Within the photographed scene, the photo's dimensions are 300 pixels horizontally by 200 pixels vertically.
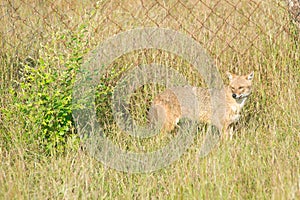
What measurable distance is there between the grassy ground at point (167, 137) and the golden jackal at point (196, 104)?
0.38 feet

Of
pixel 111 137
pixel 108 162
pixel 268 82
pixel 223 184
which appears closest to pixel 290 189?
pixel 223 184

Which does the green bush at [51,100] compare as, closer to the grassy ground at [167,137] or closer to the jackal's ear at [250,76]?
the grassy ground at [167,137]

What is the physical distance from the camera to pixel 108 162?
12.7ft

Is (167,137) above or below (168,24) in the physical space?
below

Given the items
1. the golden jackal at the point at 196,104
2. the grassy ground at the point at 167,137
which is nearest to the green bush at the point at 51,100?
the grassy ground at the point at 167,137

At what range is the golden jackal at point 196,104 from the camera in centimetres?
504

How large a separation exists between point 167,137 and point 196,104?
934mm

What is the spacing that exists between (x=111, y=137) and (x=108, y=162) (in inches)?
22.8

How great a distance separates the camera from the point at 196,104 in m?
5.34

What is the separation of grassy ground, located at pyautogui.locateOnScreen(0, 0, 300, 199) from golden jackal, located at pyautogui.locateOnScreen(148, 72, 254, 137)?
114 mm

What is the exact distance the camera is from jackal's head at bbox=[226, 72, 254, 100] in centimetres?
500

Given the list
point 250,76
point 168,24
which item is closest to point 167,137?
point 250,76

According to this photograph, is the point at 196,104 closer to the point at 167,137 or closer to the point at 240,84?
the point at 240,84

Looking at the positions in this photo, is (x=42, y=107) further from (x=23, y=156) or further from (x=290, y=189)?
(x=290, y=189)
